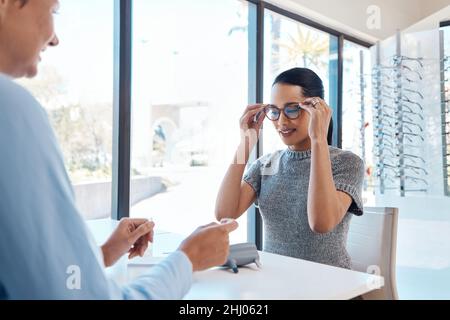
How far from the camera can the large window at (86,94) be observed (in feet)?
5.94

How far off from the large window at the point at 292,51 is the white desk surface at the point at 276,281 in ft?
4.98

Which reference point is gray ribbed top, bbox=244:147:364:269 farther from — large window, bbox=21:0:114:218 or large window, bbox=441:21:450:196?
large window, bbox=441:21:450:196

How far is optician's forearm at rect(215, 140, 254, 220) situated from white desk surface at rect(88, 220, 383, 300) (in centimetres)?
43

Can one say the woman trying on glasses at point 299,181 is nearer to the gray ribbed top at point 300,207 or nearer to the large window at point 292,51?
the gray ribbed top at point 300,207

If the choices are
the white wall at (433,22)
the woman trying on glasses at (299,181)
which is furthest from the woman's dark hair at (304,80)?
the white wall at (433,22)

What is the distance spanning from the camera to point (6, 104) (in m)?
0.44

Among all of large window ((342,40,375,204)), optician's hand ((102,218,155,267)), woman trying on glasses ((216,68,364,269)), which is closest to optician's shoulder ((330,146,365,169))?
woman trying on glasses ((216,68,364,269))

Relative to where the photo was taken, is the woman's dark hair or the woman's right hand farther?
the woman's right hand

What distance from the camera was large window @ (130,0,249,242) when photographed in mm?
2066

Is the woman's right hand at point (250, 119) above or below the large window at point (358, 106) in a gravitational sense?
below

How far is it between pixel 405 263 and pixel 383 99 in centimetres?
113

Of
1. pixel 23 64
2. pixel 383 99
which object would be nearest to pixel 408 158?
pixel 383 99

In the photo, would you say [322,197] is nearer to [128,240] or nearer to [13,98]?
[128,240]

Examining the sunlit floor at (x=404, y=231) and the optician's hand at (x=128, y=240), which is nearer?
the optician's hand at (x=128, y=240)
